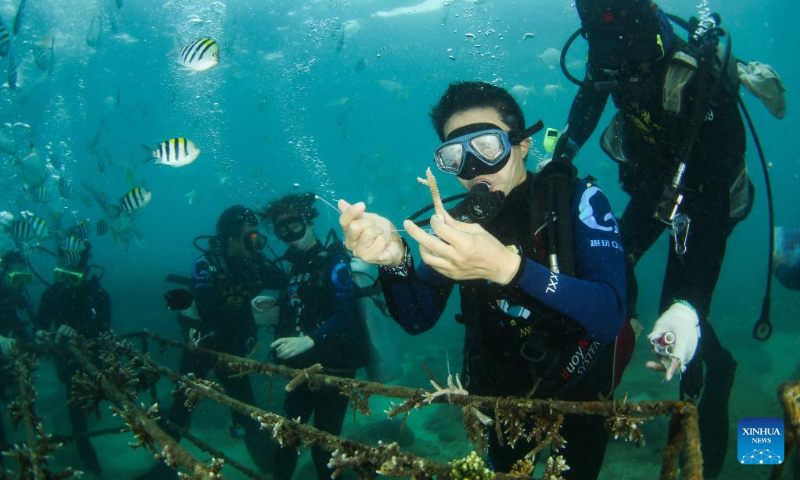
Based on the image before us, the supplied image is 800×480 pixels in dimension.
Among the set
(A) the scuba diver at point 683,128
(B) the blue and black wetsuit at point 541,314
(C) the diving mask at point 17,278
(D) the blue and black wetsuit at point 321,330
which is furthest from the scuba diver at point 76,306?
(A) the scuba diver at point 683,128

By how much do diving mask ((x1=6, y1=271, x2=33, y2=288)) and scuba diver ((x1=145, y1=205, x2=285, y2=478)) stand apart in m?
3.69

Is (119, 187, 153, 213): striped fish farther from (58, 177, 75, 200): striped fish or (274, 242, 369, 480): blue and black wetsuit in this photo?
(58, 177, 75, 200): striped fish

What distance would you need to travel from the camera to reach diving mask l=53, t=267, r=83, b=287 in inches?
264

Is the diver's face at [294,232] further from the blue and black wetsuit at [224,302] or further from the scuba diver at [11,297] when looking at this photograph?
the scuba diver at [11,297]

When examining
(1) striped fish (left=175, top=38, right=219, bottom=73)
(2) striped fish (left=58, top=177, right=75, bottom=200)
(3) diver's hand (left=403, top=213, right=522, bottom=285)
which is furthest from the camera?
(2) striped fish (left=58, top=177, right=75, bottom=200)

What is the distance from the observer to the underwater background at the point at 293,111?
10047mm

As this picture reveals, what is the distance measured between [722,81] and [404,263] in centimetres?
277

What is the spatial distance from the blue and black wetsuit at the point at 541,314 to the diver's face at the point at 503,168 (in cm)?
9

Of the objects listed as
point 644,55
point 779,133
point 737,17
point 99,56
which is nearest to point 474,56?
point 737,17

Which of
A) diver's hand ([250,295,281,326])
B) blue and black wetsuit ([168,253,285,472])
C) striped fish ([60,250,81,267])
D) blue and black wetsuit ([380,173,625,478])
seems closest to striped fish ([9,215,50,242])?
striped fish ([60,250,81,267])

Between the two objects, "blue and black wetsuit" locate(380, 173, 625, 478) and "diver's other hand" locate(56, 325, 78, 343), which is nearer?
"blue and black wetsuit" locate(380, 173, 625, 478)

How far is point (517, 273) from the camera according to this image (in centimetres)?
159

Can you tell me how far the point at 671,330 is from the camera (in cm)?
220

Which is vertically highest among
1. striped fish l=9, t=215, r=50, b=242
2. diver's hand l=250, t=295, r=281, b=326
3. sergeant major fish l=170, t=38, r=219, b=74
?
sergeant major fish l=170, t=38, r=219, b=74
